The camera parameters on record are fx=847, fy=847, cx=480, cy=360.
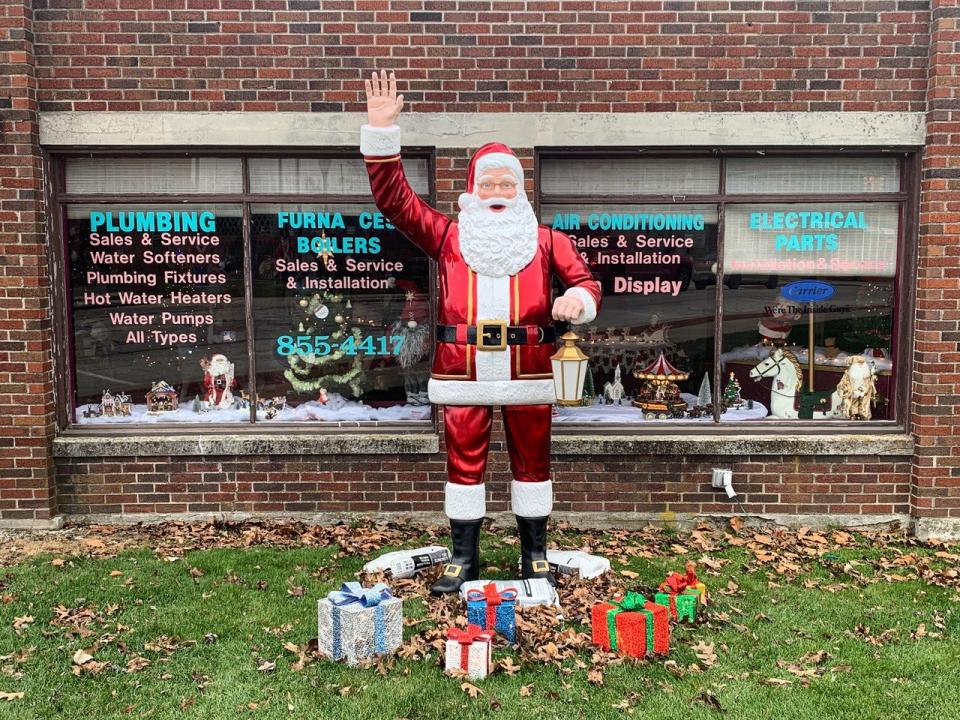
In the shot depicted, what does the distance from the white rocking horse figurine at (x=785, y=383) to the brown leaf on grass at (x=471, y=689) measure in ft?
12.1

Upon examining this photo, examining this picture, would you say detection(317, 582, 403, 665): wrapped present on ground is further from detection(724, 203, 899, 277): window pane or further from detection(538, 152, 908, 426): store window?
detection(724, 203, 899, 277): window pane

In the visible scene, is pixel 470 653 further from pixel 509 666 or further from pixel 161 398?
pixel 161 398

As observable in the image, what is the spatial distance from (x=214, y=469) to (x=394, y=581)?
6.67 feet

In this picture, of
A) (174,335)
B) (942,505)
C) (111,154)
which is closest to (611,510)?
(942,505)

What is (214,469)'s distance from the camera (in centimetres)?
644

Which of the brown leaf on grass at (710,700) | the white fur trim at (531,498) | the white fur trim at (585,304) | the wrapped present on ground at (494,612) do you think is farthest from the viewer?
the white fur trim at (531,498)

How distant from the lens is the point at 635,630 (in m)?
4.22

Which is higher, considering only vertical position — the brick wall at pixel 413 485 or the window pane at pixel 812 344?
the window pane at pixel 812 344

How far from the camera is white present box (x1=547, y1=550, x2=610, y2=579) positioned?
5.21m

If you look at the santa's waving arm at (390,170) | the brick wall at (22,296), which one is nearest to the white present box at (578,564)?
the santa's waving arm at (390,170)

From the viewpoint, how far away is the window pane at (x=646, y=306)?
6.43 m

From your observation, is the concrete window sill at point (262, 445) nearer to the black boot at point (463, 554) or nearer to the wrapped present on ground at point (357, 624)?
the black boot at point (463, 554)

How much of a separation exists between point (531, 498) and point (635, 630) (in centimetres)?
107

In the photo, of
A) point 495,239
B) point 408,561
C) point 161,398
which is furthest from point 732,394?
point 161,398
